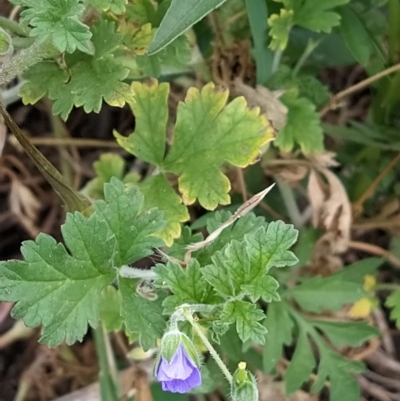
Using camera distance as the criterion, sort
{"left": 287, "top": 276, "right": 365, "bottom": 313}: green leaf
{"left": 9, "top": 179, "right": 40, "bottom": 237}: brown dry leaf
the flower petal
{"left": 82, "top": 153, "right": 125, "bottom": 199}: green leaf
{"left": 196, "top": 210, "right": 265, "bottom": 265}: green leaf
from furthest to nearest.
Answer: {"left": 9, "top": 179, "right": 40, "bottom": 237}: brown dry leaf < {"left": 82, "top": 153, "right": 125, "bottom": 199}: green leaf < {"left": 287, "top": 276, "right": 365, "bottom": 313}: green leaf < {"left": 196, "top": 210, "right": 265, "bottom": 265}: green leaf < the flower petal

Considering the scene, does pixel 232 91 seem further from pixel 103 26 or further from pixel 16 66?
pixel 16 66

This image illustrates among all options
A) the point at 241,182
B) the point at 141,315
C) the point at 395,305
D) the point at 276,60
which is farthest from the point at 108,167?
the point at 395,305

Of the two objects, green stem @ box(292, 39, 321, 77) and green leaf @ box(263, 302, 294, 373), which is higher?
green stem @ box(292, 39, 321, 77)

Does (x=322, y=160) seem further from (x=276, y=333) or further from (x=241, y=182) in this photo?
(x=276, y=333)

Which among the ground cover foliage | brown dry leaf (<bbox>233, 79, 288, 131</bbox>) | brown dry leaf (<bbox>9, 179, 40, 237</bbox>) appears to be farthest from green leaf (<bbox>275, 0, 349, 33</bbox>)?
brown dry leaf (<bbox>9, 179, 40, 237</bbox>)

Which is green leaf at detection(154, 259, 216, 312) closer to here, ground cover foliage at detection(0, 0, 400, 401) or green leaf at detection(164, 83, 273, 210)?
ground cover foliage at detection(0, 0, 400, 401)
